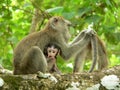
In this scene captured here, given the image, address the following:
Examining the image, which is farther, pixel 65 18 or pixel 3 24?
pixel 3 24

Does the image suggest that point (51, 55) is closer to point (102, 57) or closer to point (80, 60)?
point (80, 60)

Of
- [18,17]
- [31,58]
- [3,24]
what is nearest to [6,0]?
[3,24]

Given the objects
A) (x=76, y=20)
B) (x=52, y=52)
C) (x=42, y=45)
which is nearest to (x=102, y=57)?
(x=52, y=52)

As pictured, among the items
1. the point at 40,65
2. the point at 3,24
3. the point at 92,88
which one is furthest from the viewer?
the point at 3,24

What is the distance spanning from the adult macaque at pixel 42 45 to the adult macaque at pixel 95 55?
120mm

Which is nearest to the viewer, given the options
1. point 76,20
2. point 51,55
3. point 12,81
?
point 12,81

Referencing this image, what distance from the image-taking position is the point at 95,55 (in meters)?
7.09

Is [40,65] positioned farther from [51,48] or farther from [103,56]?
[103,56]

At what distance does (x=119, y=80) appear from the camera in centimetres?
457

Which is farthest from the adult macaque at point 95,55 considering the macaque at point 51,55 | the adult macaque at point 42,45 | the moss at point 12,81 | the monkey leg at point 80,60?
the moss at point 12,81

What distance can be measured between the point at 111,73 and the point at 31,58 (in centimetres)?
211

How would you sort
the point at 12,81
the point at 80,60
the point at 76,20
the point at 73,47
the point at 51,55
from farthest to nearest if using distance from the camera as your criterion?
the point at 76,20 → the point at 73,47 → the point at 80,60 → the point at 51,55 → the point at 12,81

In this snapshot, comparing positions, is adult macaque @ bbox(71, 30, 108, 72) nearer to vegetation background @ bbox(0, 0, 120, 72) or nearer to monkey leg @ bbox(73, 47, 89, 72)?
monkey leg @ bbox(73, 47, 89, 72)

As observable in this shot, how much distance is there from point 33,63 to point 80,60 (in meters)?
1.44
